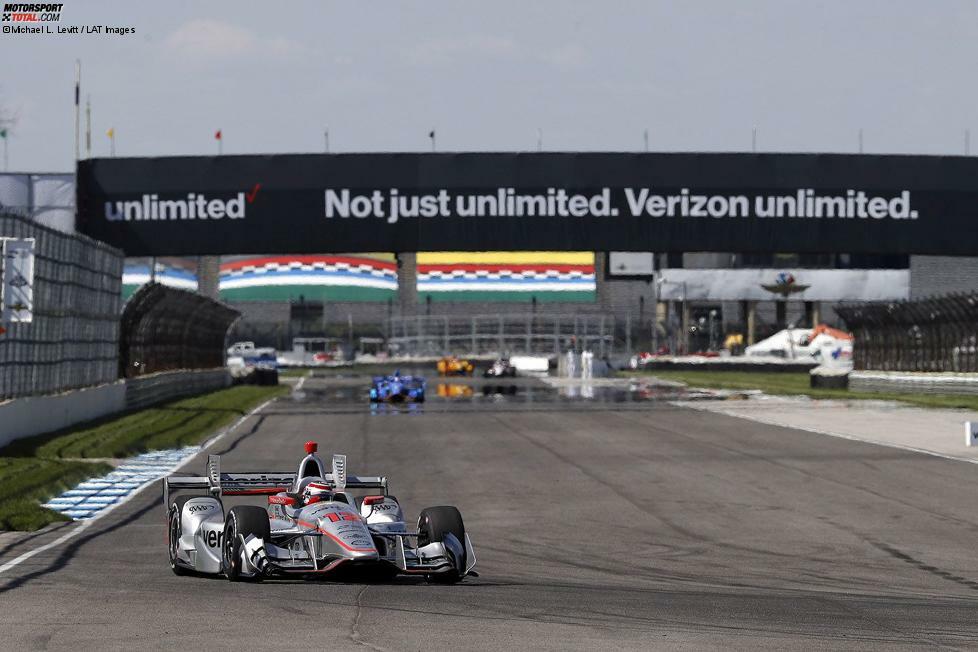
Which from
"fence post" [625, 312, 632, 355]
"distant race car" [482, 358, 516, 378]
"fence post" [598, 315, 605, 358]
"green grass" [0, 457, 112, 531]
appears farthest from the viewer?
"fence post" [598, 315, 605, 358]

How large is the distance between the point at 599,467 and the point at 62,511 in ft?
29.0

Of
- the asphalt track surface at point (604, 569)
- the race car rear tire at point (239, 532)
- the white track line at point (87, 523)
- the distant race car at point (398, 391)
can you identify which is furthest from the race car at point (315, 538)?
the distant race car at point (398, 391)

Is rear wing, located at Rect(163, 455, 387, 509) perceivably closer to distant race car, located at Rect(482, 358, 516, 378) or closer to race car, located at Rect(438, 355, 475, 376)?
distant race car, located at Rect(482, 358, 516, 378)

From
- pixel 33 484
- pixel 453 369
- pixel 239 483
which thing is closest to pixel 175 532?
pixel 239 483

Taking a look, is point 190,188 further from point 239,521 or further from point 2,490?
point 239,521

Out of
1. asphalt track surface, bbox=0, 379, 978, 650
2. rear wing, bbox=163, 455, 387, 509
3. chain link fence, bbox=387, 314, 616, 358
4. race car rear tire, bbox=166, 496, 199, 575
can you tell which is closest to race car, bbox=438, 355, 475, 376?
chain link fence, bbox=387, 314, 616, 358

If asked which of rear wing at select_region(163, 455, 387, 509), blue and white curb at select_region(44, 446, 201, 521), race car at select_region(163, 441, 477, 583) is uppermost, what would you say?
rear wing at select_region(163, 455, 387, 509)

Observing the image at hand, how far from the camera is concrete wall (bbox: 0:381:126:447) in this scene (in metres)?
27.7

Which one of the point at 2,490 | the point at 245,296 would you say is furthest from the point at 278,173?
the point at 245,296

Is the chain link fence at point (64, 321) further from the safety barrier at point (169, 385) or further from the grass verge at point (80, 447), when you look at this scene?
the safety barrier at point (169, 385)

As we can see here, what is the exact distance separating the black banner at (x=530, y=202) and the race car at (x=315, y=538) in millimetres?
26395

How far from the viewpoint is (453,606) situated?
10.3 meters

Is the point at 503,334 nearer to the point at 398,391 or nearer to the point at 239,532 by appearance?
the point at 398,391

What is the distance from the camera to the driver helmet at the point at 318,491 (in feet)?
41.3
